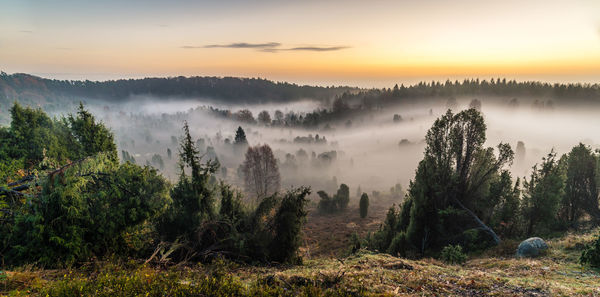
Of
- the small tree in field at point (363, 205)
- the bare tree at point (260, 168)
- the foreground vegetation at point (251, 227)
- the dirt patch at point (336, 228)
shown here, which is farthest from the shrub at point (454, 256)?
the bare tree at point (260, 168)

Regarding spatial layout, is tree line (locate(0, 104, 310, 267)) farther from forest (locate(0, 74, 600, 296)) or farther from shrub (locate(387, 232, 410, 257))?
shrub (locate(387, 232, 410, 257))

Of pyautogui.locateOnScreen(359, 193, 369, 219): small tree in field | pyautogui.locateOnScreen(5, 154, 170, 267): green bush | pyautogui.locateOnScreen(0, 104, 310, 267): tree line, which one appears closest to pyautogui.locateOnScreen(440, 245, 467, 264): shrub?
pyautogui.locateOnScreen(0, 104, 310, 267): tree line

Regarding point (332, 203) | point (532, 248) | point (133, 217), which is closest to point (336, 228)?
point (332, 203)

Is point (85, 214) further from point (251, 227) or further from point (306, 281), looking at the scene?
point (306, 281)

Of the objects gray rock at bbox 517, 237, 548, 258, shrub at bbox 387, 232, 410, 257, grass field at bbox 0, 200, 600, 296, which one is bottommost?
shrub at bbox 387, 232, 410, 257

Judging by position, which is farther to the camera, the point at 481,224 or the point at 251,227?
the point at 481,224

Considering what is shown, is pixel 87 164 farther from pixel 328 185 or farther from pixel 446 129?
pixel 328 185

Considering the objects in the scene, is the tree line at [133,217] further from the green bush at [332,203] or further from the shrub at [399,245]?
the green bush at [332,203]

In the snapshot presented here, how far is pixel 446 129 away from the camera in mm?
21438

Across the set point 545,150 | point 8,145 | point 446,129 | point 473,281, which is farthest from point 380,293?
point 545,150

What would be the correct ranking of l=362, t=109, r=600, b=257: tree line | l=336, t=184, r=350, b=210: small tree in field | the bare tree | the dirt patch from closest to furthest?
l=362, t=109, r=600, b=257: tree line < the dirt patch < the bare tree < l=336, t=184, r=350, b=210: small tree in field

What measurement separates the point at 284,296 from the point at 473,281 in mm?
6089

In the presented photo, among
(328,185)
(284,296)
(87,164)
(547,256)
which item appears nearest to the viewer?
(284,296)

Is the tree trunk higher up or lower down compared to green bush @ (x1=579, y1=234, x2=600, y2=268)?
lower down
